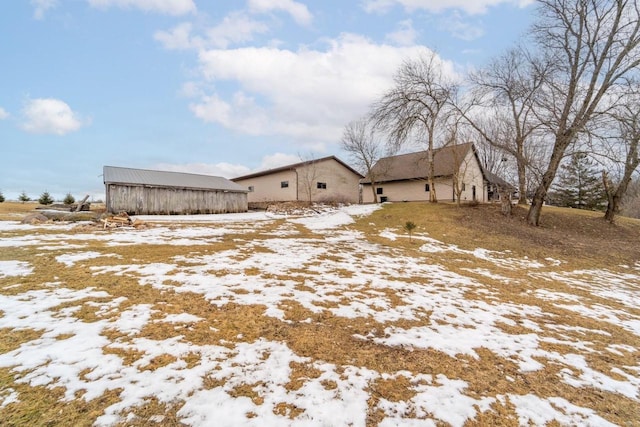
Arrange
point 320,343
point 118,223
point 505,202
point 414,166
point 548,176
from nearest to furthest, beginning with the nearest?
point 320,343 < point 118,223 < point 548,176 < point 505,202 < point 414,166

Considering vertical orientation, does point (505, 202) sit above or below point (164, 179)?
below

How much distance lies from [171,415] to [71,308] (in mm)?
3075

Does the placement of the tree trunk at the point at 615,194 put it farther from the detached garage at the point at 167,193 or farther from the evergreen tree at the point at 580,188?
the detached garage at the point at 167,193

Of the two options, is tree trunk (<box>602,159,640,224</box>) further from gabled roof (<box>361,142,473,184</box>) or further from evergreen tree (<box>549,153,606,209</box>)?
evergreen tree (<box>549,153,606,209</box>)

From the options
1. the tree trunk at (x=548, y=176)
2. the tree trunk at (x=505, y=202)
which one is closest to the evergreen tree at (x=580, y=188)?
the tree trunk at (x=505, y=202)

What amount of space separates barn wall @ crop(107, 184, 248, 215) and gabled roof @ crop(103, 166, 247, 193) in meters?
0.36

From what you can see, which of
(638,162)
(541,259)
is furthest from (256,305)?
(638,162)

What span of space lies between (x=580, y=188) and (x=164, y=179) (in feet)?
158

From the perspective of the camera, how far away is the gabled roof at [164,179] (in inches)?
806

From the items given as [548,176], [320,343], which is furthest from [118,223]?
[548,176]

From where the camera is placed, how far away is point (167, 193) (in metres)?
22.1

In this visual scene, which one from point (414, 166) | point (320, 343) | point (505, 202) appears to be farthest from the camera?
point (414, 166)

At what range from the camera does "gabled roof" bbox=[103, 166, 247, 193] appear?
20484 mm

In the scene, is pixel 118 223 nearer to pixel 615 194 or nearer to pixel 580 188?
pixel 615 194
